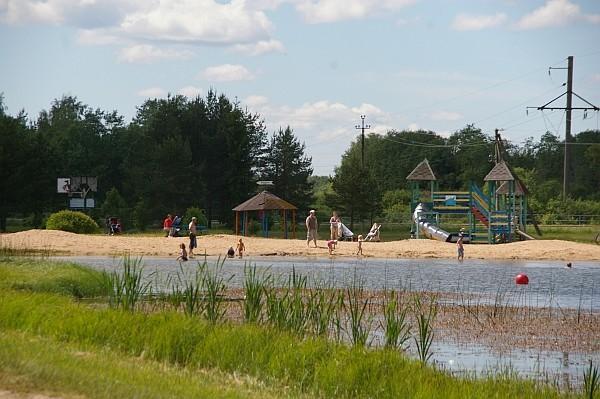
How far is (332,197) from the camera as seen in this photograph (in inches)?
2970

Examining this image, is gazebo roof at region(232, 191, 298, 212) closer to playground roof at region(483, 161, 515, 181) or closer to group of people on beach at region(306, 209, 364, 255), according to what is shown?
group of people on beach at region(306, 209, 364, 255)

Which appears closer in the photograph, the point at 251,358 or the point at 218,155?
the point at 251,358

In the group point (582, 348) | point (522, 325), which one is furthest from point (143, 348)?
point (522, 325)

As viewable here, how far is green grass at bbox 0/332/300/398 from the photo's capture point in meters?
10.6

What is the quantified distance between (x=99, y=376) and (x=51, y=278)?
1334 centimetres

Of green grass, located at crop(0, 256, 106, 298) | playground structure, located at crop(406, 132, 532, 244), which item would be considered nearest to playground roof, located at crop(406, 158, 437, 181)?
playground structure, located at crop(406, 132, 532, 244)

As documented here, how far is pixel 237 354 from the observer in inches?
591

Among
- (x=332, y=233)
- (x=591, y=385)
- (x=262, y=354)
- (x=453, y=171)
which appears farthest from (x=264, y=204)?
(x=453, y=171)

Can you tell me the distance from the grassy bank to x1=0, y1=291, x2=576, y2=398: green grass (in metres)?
0.01

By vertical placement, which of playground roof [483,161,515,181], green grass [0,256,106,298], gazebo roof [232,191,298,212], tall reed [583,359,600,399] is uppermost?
playground roof [483,161,515,181]

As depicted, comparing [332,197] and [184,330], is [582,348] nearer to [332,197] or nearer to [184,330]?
[184,330]

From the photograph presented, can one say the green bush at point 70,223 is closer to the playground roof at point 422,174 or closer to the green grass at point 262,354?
the playground roof at point 422,174

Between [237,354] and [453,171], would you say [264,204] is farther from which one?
[453,171]

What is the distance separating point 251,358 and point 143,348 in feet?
4.90
